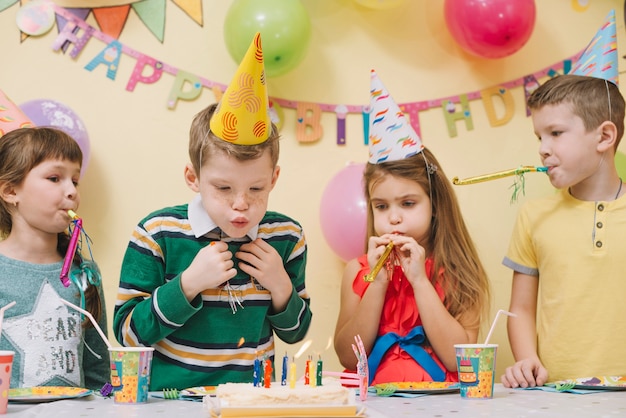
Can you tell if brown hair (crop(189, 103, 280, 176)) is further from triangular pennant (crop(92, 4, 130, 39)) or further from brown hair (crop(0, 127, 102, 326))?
triangular pennant (crop(92, 4, 130, 39))

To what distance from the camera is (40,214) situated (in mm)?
1698

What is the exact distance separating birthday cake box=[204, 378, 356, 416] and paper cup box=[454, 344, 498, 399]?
28cm

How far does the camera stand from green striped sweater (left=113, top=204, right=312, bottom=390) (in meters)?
1.44

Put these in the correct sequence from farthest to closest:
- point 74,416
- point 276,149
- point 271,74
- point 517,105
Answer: point 517,105 → point 271,74 → point 276,149 → point 74,416

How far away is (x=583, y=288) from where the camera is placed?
1696mm

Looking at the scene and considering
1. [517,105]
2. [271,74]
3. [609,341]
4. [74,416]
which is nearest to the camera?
[74,416]

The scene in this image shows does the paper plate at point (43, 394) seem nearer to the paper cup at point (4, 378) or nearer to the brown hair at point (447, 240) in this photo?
the paper cup at point (4, 378)

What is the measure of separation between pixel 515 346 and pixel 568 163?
1.46 ft

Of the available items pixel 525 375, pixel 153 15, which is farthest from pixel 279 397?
pixel 153 15

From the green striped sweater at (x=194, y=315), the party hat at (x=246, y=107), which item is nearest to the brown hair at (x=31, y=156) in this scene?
the green striped sweater at (x=194, y=315)

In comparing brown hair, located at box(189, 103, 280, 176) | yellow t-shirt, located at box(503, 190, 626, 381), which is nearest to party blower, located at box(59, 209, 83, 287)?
brown hair, located at box(189, 103, 280, 176)

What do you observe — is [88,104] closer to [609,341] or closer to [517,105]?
[517,105]

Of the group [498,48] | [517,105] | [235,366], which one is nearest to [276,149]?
[235,366]

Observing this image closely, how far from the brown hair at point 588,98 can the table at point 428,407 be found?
0.70 meters
